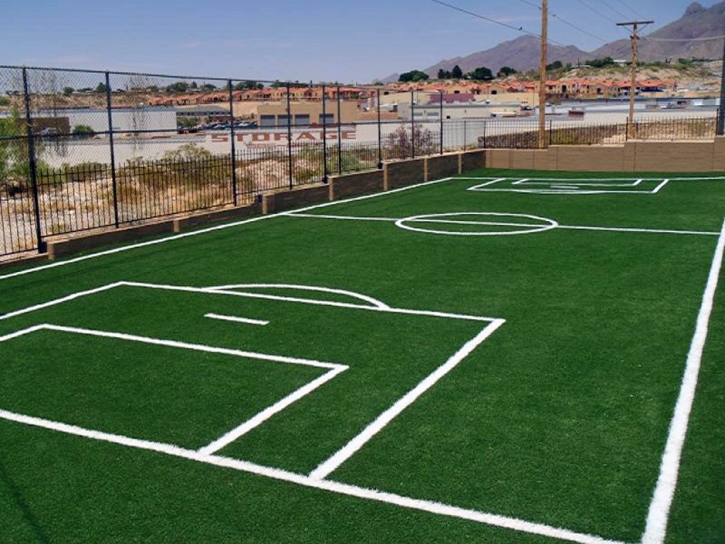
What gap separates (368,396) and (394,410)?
1.39 feet

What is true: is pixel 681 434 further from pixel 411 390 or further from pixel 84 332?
pixel 84 332

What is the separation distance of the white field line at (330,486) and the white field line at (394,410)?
215mm

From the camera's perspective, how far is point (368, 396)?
7.61 metres

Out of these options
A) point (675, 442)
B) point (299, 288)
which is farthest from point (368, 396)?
point (299, 288)

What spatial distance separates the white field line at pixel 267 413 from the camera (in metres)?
6.60

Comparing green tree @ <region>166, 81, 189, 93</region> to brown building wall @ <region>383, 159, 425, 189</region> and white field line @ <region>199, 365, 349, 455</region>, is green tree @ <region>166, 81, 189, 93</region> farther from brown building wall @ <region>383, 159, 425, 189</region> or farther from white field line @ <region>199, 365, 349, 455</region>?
white field line @ <region>199, 365, 349, 455</region>

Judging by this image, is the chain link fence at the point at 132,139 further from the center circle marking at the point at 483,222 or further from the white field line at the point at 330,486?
the white field line at the point at 330,486

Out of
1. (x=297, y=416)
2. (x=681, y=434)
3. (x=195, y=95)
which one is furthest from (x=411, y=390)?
(x=195, y=95)

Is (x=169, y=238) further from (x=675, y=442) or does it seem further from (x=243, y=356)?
(x=675, y=442)

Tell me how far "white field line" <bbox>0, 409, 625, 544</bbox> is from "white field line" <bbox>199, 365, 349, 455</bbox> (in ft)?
0.62

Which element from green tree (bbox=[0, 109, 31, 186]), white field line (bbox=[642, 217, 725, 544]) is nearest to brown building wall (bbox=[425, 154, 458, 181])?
green tree (bbox=[0, 109, 31, 186])

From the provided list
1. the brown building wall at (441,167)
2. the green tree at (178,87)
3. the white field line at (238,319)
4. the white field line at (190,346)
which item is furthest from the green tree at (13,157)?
the white field line at (238,319)

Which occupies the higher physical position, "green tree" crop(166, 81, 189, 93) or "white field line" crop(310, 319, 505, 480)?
"green tree" crop(166, 81, 189, 93)

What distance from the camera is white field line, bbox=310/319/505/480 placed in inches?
244
